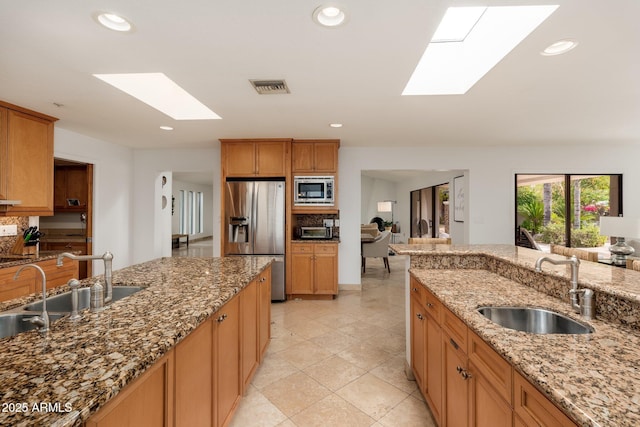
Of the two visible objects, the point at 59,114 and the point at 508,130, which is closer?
the point at 59,114

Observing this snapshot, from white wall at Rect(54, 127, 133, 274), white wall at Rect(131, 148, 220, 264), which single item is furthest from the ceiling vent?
white wall at Rect(54, 127, 133, 274)

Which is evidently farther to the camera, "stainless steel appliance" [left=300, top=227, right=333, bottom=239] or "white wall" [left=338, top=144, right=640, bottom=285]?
"white wall" [left=338, top=144, right=640, bottom=285]

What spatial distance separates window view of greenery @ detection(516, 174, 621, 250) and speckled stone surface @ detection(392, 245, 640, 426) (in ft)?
11.6

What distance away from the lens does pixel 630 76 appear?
2311 mm

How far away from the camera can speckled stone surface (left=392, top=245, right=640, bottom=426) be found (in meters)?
0.73

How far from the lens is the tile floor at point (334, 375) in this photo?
74.6 inches

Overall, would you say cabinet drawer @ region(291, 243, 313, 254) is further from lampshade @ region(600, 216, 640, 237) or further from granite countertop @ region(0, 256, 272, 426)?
lampshade @ region(600, 216, 640, 237)

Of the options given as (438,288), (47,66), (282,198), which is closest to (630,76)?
(438,288)

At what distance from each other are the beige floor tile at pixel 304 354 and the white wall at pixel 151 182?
9.35ft

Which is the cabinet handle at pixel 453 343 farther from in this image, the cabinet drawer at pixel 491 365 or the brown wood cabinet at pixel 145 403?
the brown wood cabinet at pixel 145 403

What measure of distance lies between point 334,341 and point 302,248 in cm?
169

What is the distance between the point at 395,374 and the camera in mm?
2373

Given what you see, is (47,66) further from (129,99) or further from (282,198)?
(282,198)

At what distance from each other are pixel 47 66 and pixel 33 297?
1.69 m
